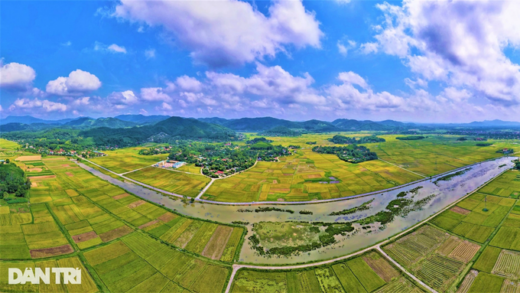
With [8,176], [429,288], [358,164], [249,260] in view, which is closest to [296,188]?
[249,260]

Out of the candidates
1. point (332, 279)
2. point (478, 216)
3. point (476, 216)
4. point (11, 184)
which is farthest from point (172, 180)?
point (478, 216)

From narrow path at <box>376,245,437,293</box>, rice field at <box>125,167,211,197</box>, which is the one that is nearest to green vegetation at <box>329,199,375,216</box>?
narrow path at <box>376,245,437,293</box>

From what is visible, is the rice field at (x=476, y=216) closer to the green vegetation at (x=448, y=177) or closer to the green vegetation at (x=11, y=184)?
the green vegetation at (x=448, y=177)

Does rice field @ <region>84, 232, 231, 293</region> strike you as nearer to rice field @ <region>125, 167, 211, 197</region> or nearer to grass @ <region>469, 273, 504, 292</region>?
rice field @ <region>125, 167, 211, 197</region>

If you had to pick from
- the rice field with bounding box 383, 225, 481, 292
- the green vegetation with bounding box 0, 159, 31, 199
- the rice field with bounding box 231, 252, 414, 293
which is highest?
the green vegetation with bounding box 0, 159, 31, 199

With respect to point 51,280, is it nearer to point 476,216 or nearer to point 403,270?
point 403,270

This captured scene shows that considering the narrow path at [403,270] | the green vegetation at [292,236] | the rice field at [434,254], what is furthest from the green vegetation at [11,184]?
the rice field at [434,254]
